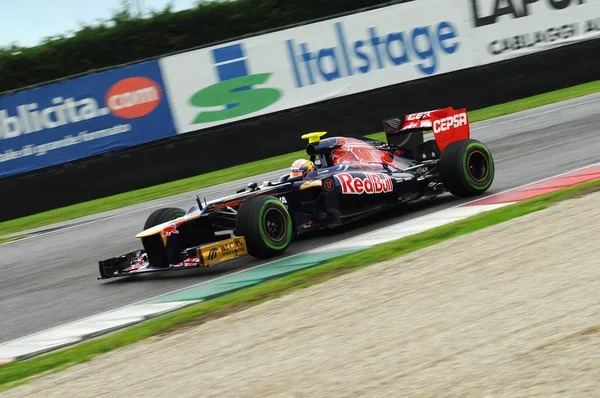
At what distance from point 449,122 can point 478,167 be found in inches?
27.9

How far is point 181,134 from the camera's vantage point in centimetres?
1878

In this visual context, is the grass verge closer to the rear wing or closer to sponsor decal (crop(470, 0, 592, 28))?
sponsor decal (crop(470, 0, 592, 28))

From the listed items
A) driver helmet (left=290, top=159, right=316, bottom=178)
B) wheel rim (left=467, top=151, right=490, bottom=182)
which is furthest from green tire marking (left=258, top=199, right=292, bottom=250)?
wheel rim (left=467, top=151, right=490, bottom=182)

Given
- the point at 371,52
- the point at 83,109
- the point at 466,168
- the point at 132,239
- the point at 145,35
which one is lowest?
the point at 132,239

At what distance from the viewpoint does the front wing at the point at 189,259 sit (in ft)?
29.5

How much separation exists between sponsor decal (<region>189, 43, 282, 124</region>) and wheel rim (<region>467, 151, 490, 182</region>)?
8.75 m

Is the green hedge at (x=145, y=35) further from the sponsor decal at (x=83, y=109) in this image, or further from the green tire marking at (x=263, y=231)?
the green tire marking at (x=263, y=231)

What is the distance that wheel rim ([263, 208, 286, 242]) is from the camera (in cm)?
931

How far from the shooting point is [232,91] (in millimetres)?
19016

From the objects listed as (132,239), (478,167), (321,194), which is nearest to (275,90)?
(132,239)

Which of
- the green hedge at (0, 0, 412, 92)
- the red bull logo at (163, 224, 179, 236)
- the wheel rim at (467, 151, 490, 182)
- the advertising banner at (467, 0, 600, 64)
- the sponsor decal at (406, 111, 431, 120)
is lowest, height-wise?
the wheel rim at (467, 151, 490, 182)

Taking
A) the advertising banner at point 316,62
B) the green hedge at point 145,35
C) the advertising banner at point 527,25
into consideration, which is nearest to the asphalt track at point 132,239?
the advertising banner at point 527,25

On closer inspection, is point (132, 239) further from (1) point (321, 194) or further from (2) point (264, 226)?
(2) point (264, 226)

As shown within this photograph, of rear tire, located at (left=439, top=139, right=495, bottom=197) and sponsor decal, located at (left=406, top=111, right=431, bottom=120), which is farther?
sponsor decal, located at (left=406, top=111, right=431, bottom=120)
